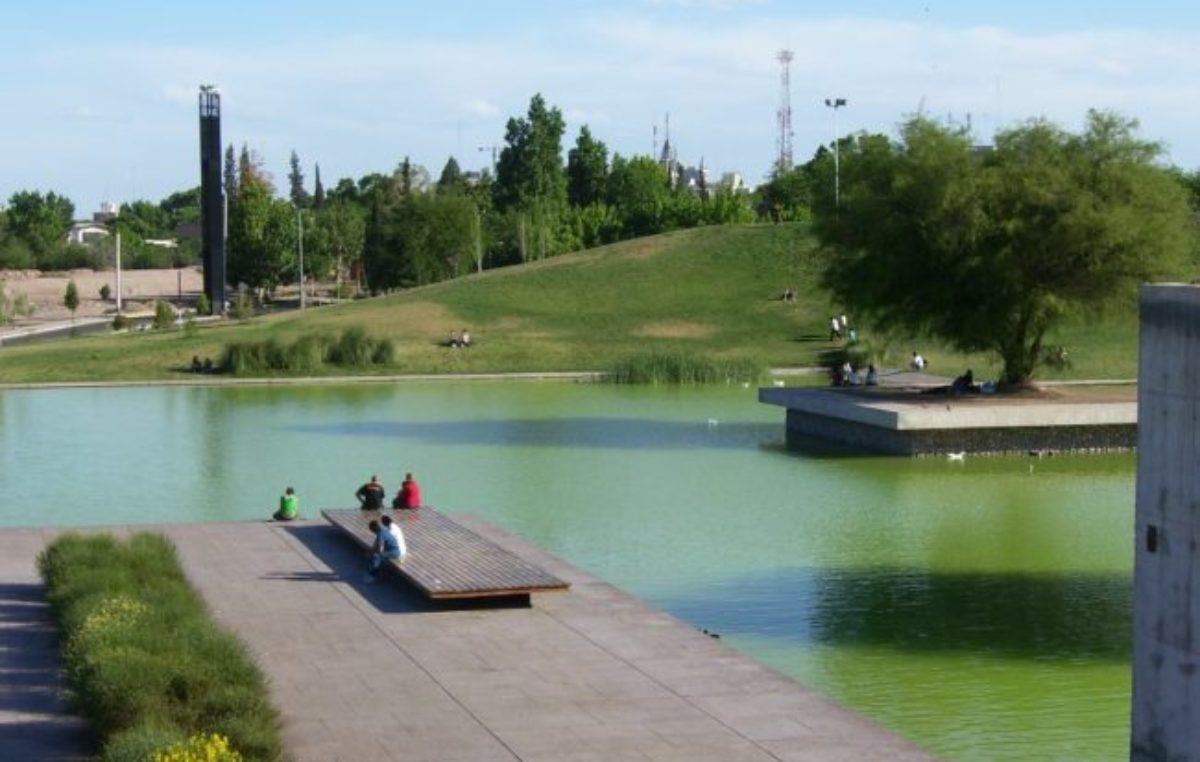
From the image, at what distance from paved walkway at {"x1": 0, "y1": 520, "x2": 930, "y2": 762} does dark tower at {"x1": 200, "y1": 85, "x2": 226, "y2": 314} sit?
7373 cm

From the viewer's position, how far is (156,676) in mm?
16000

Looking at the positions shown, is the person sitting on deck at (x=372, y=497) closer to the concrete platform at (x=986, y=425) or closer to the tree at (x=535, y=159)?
the concrete platform at (x=986, y=425)

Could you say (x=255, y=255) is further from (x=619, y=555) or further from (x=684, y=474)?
(x=619, y=555)

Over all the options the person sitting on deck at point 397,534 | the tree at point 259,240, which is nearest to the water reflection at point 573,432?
Answer: the person sitting on deck at point 397,534

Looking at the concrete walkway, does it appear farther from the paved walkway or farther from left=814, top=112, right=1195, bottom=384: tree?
left=814, top=112, right=1195, bottom=384: tree

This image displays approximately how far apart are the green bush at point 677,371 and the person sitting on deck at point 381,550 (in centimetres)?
3606

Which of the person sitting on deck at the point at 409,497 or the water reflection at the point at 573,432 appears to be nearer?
the person sitting on deck at the point at 409,497

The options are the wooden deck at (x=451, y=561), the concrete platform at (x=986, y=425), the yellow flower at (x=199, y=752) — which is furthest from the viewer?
the concrete platform at (x=986, y=425)

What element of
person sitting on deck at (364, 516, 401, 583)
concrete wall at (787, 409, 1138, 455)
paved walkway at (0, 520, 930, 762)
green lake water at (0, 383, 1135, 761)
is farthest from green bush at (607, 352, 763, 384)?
person sitting on deck at (364, 516, 401, 583)

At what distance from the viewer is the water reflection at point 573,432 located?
43.8 metres

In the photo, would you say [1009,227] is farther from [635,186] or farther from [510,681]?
[635,186]

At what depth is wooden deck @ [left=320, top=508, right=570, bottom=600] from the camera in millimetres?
22875

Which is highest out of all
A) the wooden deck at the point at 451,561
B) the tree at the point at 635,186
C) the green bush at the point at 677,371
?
the tree at the point at 635,186

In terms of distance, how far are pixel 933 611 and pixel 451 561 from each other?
640 cm
